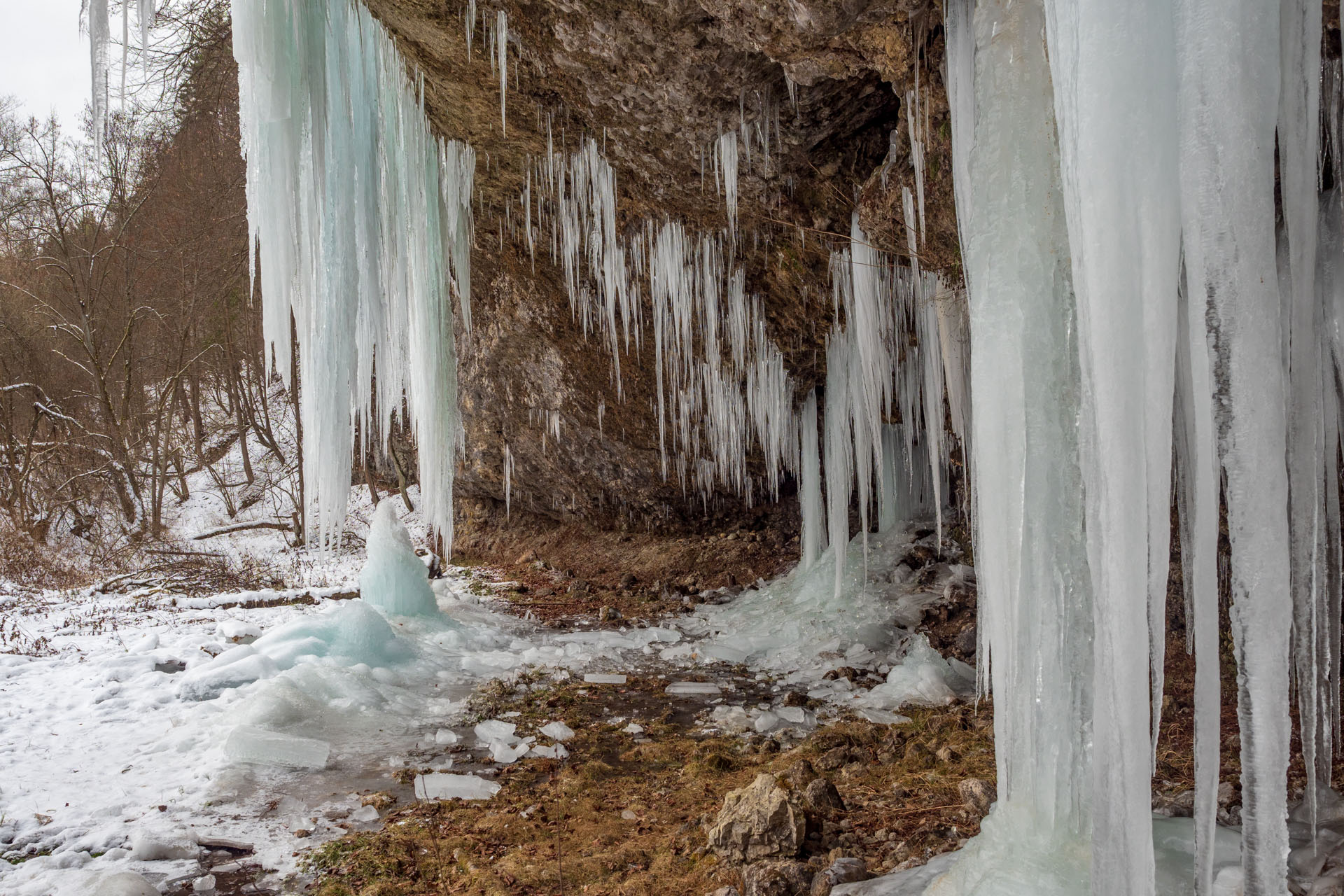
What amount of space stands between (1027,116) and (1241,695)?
1.58 m

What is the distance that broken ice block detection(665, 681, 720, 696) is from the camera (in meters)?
5.13

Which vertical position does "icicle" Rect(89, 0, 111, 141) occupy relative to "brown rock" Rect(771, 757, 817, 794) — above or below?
above

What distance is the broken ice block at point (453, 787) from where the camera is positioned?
3.38 meters

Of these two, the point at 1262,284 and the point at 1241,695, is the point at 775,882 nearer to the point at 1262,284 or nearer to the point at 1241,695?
the point at 1241,695

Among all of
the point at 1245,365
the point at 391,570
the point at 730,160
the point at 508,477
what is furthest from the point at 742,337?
the point at 1245,365

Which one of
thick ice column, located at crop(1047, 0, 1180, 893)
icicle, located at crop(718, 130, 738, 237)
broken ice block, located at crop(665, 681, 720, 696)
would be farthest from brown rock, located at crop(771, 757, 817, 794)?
icicle, located at crop(718, 130, 738, 237)

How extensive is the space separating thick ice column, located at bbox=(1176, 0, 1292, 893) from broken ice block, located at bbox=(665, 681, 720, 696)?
3.91 metres

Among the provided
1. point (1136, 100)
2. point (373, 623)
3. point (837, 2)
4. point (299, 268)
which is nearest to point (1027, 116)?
point (1136, 100)

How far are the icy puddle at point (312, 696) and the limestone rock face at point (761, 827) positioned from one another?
1.34 metres

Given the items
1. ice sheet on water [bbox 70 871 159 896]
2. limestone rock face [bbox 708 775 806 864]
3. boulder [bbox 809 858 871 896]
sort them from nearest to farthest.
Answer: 1. boulder [bbox 809 858 871 896]
2. ice sheet on water [bbox 70 871 159 896]
3. limestone rock face [bbox 708 775 806 864]

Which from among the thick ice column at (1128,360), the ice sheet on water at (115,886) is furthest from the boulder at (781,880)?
the ice sheet on water at (115,886)

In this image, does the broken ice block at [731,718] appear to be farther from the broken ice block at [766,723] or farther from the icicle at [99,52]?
the icicle at [99,52]

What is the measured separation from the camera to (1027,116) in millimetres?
2105

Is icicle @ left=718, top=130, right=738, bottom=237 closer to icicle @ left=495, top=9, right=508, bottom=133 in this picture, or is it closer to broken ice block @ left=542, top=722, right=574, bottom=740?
icicle @ left=495, top=9, right=508, bottom=133
